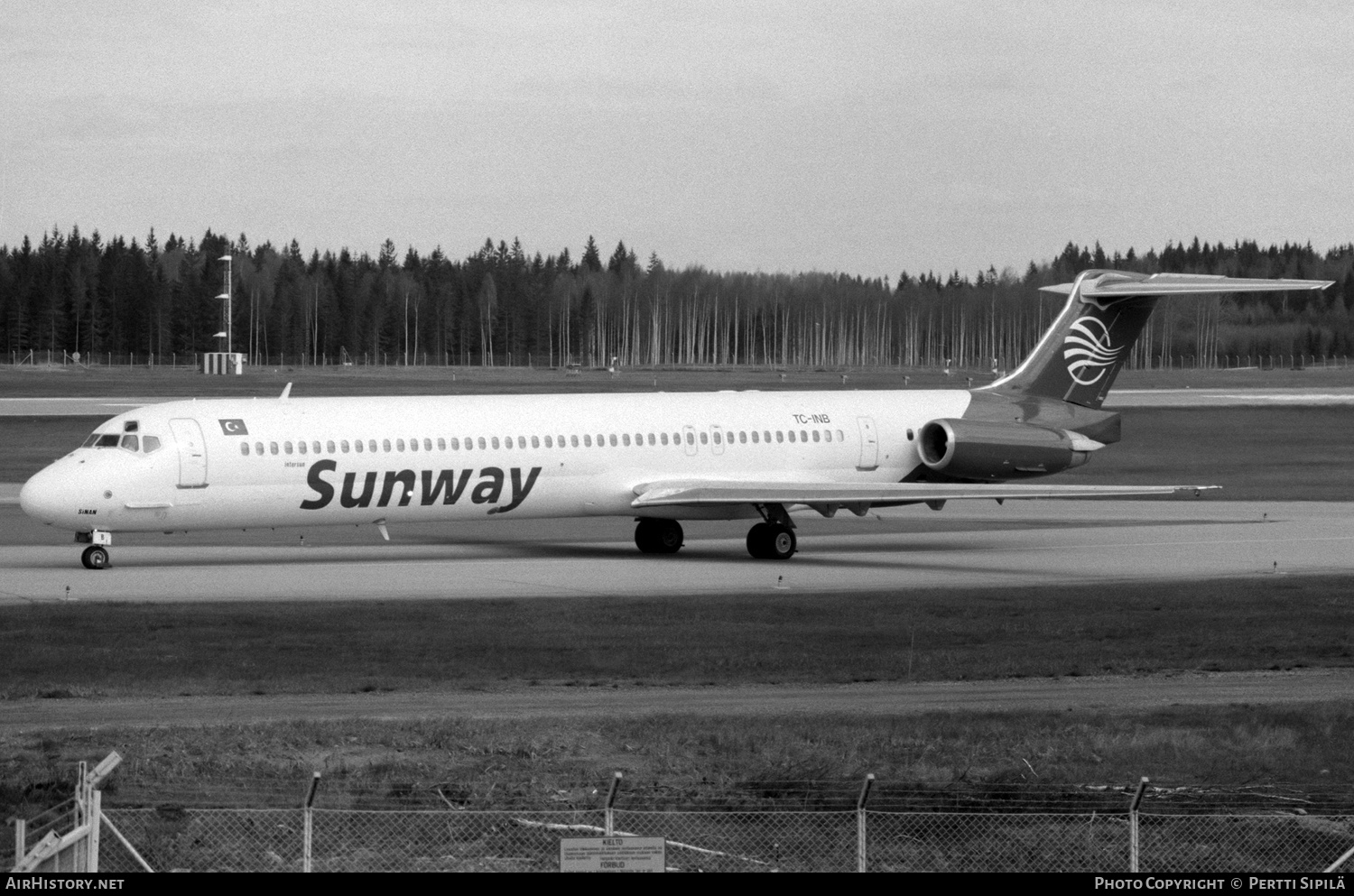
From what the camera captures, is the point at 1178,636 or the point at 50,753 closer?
the point at 50,753

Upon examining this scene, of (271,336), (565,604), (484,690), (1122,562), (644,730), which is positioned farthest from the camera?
(271,336)

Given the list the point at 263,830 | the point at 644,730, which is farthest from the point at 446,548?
the point at 263,830

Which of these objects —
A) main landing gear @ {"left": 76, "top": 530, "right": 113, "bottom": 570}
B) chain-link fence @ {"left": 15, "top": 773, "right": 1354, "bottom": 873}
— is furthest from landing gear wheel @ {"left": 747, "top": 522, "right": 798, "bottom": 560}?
chain-link fence @ {"left": 15, "top": 773, "right": 1354, "bottom": 873}

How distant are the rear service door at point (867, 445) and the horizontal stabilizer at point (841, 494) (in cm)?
308

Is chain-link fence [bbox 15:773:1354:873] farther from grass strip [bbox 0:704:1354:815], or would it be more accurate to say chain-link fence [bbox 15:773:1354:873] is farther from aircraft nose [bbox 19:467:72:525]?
aircraft nose [bbox 19:467:72:525]

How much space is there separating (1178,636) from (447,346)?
170 meters

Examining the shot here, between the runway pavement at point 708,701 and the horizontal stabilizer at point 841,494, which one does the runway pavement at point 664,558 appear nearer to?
the horizontal stabilizer at point 841,494

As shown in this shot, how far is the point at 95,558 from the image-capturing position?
36375 mm

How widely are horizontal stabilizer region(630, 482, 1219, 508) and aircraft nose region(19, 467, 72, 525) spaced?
11.7 meters

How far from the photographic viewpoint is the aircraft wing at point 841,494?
39.1 metres

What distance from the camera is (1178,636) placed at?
1146 inches

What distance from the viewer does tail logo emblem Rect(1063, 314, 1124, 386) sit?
4581 cm

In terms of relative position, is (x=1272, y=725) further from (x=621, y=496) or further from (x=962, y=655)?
(x=621, y=496)

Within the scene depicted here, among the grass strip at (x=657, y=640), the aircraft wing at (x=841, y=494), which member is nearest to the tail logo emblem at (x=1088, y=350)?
the aircraft wing at (x=841, y=494)
